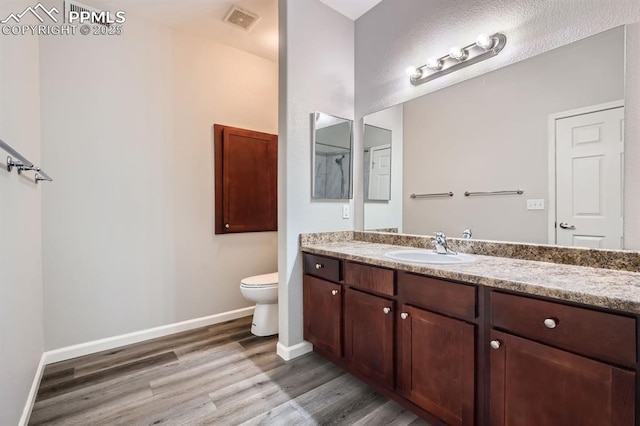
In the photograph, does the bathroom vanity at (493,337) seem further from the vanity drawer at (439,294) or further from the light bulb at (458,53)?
the light bulb at (458,53)

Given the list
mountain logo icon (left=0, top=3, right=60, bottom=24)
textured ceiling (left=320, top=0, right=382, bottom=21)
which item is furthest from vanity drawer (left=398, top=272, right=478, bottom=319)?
mountain logo icon (left=0, top=3, right=60, bottom=24)

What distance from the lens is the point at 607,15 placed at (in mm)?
1325

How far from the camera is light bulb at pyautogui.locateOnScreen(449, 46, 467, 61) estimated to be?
1799mm

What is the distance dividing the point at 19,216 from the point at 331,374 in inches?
78.8

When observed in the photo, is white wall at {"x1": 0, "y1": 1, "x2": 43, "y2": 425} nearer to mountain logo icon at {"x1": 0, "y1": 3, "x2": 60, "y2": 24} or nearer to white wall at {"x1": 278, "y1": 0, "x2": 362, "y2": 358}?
mountain logo icon at {"x1": 0, "y1": 3, "x2": 60, "y2": 24}

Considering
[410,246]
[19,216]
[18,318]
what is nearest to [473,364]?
[410,246]

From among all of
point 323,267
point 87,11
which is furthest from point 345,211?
point 87,11

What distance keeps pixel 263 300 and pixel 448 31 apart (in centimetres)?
241

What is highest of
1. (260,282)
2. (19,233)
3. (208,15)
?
(208,15)

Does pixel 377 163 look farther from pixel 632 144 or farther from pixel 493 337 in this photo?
pixel 493 337

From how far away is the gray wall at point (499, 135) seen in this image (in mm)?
1390

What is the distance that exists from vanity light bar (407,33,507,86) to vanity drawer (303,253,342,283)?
4.61 ft

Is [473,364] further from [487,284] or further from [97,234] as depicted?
[97,234]

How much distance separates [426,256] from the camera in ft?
5.95
